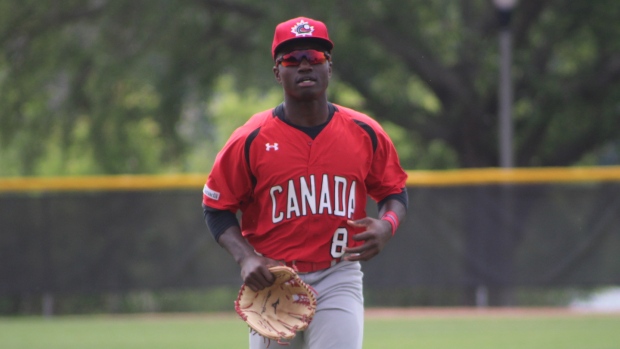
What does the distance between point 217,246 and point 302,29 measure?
1047 cm

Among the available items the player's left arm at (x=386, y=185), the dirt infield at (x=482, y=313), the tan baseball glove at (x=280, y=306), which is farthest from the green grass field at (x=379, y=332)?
the tan baseball glove at (x=280, y=306)

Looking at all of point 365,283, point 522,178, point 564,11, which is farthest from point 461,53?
point 365,283

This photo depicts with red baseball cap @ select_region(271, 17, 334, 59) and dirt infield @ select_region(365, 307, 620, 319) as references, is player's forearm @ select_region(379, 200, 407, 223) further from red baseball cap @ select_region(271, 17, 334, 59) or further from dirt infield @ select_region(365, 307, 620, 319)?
dirt infield @ select_region(365, 307, 620, 319)

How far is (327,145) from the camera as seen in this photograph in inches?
178

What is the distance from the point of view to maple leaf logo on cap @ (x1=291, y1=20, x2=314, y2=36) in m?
4.42

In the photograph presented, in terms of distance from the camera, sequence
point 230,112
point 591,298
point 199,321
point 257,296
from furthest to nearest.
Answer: point 230,112, point 591,298, point 199,321, point 257,296

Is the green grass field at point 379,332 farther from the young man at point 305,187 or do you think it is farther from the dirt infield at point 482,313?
the young man at point 305,187

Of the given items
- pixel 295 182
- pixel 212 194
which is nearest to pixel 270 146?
pixel 295 182

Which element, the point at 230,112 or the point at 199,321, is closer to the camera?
the point at 199,321

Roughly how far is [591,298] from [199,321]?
1083 centimetres

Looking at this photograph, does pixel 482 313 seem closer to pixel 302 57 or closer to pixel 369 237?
pixel 369 237

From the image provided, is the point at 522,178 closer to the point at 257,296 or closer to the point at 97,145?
the point at 97,145

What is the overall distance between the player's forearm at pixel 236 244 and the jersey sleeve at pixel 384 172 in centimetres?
66

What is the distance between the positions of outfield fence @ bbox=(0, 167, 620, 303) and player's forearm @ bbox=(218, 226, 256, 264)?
1015 cm
